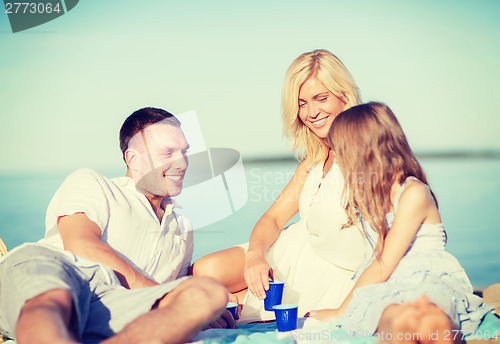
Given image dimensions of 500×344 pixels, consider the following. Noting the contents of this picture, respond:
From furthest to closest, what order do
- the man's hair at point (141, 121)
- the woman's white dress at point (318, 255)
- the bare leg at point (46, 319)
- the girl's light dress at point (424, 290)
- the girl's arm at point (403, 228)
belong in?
the man's hair at point (141, 121), the woman's white dress at point (318, 255), the girl's arm at point (403, 228), the girl's light dress at point (424, 290), the bare leg at point (46, 319)

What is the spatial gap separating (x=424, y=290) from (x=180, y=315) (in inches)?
32.2

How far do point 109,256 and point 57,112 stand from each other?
4.20 meters

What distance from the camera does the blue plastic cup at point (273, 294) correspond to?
2.17 metres

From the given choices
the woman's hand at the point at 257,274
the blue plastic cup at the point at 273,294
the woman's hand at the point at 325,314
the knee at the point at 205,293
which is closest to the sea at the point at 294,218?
the woman's hand at the point at 257,274

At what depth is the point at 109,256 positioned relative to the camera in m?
1.95

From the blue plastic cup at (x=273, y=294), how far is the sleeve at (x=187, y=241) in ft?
1.43

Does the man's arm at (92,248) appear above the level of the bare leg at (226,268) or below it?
above

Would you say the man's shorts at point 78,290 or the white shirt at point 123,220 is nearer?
the man's shorts at point 78,290

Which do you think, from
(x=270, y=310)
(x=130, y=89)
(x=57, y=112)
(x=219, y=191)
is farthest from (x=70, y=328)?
(x=57, y=112)

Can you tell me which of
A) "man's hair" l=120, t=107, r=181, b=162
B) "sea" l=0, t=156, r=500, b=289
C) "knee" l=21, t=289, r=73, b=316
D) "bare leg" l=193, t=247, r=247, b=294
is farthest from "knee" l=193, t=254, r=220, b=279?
"sea" l=0, t=156, r=500, b=289

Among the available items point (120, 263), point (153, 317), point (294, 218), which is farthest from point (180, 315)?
point (294, 218)

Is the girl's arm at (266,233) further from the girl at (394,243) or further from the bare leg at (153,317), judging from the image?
the bare leg at (153,317)

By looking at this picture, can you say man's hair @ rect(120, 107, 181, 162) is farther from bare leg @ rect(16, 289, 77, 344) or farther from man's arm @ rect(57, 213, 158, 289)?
bare leg @ rect(16, 289, 77, 344)

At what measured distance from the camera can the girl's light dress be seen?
1.71 m
